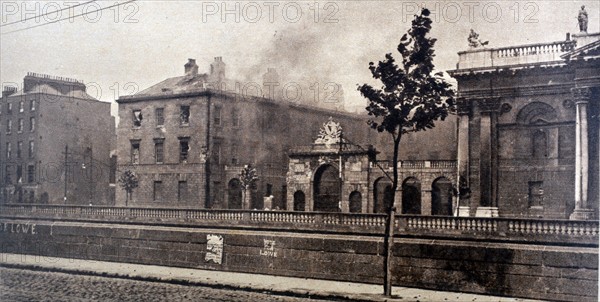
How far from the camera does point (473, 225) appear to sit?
16.2 metres

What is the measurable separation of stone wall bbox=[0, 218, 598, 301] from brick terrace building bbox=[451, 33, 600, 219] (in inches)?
243

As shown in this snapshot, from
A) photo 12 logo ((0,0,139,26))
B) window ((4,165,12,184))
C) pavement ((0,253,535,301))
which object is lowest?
pavement ((0,253,535,301))

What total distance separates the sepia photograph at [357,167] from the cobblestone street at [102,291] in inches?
3.5

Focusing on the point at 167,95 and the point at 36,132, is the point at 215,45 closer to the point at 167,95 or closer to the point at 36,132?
the point at 167,95

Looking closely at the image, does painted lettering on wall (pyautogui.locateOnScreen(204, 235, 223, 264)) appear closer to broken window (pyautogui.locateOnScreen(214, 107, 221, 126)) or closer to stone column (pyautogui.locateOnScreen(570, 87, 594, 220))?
stone column (pyautogui.locateOnScreen(570, 87, 594, 220))

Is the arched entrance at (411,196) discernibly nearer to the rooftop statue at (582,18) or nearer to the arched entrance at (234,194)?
the arched entrance at (234,194)

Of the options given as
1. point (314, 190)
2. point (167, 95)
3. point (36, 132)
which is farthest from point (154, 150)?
point (314, 190)

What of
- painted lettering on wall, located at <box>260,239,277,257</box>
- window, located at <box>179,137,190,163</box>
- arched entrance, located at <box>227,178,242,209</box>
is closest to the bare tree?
painted lettering on wall, located at <box>260,239,277,257</box>

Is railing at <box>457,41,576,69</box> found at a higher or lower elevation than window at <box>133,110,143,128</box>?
higher

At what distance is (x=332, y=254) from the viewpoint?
706 inches

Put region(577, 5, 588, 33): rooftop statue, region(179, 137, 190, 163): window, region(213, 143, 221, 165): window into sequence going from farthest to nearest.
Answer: region(179, 137, 190, 163): window < region(213, 143, 221, 165): window < region(577, 5, 588, 33): rooftop statue

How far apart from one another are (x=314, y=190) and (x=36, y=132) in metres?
17.5

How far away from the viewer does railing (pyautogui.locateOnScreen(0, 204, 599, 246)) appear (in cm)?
1484

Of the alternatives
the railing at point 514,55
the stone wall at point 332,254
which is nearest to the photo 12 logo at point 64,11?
the stone wall at point 332,254
